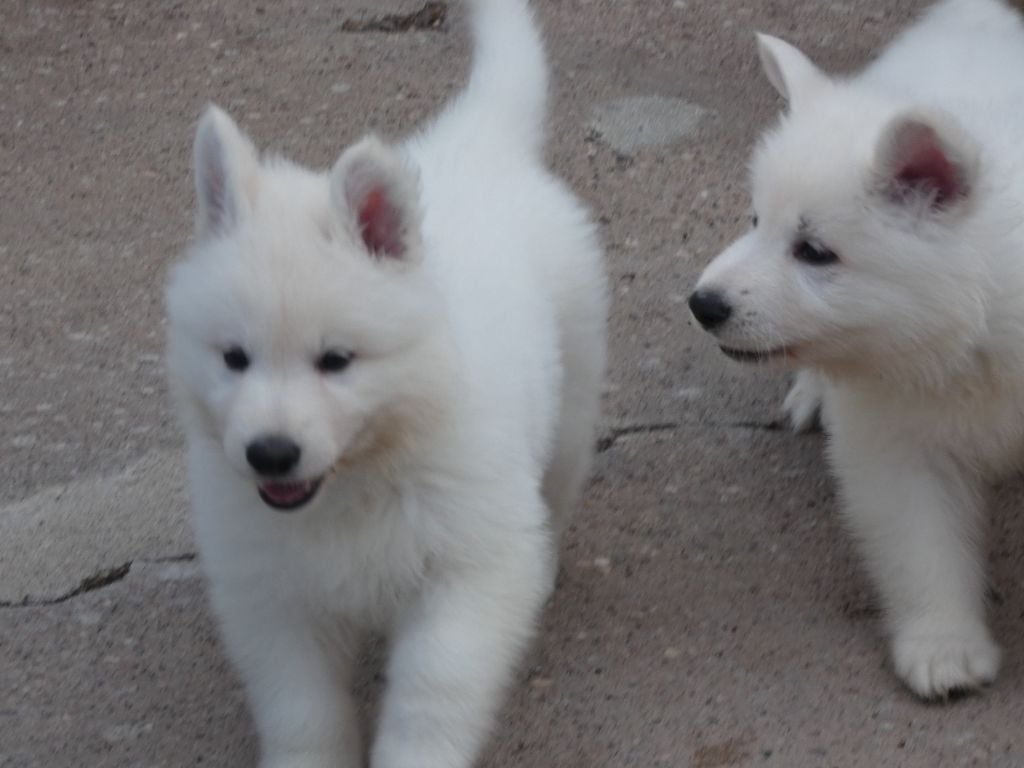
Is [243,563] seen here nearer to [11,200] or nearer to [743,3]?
[11,200]

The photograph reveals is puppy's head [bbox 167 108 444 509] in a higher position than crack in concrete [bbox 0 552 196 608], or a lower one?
higher

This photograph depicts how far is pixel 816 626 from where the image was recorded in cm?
419

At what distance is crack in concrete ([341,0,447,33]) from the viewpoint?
7340 mm

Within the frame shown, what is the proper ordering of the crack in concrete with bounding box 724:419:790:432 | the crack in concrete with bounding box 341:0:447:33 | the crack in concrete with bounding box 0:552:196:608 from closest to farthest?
1. the crack in concrete with bounding box 0:552:196:608
2. the crack in concrete with bounding box 724:419:790:432
3. the crack in concrete with bounding box 341:0:447:33

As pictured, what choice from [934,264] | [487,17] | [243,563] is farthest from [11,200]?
[934,264]

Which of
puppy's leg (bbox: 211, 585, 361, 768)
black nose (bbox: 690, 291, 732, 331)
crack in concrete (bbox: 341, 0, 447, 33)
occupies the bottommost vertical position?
crack in concrete (bbox: 341, 0, 447, 33)

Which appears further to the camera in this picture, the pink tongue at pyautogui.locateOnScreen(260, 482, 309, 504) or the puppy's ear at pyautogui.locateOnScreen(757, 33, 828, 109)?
the puppy's ear at pyautogui.locateOnScreen(757, 33, 828, 109)

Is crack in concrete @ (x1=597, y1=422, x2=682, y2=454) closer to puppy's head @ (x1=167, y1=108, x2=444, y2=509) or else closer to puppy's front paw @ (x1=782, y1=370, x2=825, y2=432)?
puppy's front paw @ (x1=782, y1=370, x2=825, y2=432)

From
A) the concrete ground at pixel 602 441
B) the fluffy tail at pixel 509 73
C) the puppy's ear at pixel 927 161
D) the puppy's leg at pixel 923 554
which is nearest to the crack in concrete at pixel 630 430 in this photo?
the concrete ground at pixel 602 441

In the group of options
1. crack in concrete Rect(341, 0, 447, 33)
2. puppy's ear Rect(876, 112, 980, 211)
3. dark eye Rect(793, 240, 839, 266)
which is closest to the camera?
puppy's ear Rect(876, 112, 980, 211)

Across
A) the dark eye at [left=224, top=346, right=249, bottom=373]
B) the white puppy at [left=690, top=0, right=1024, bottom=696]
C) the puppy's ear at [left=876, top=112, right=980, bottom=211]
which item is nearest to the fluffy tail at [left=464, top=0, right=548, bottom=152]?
the white puppy at [left=690, top=0, right=1024, bottom=696]

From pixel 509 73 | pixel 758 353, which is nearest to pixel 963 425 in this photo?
pixel 758 353

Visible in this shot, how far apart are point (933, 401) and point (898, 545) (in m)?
0.36

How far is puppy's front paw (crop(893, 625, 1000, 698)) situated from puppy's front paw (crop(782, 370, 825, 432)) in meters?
1.07
